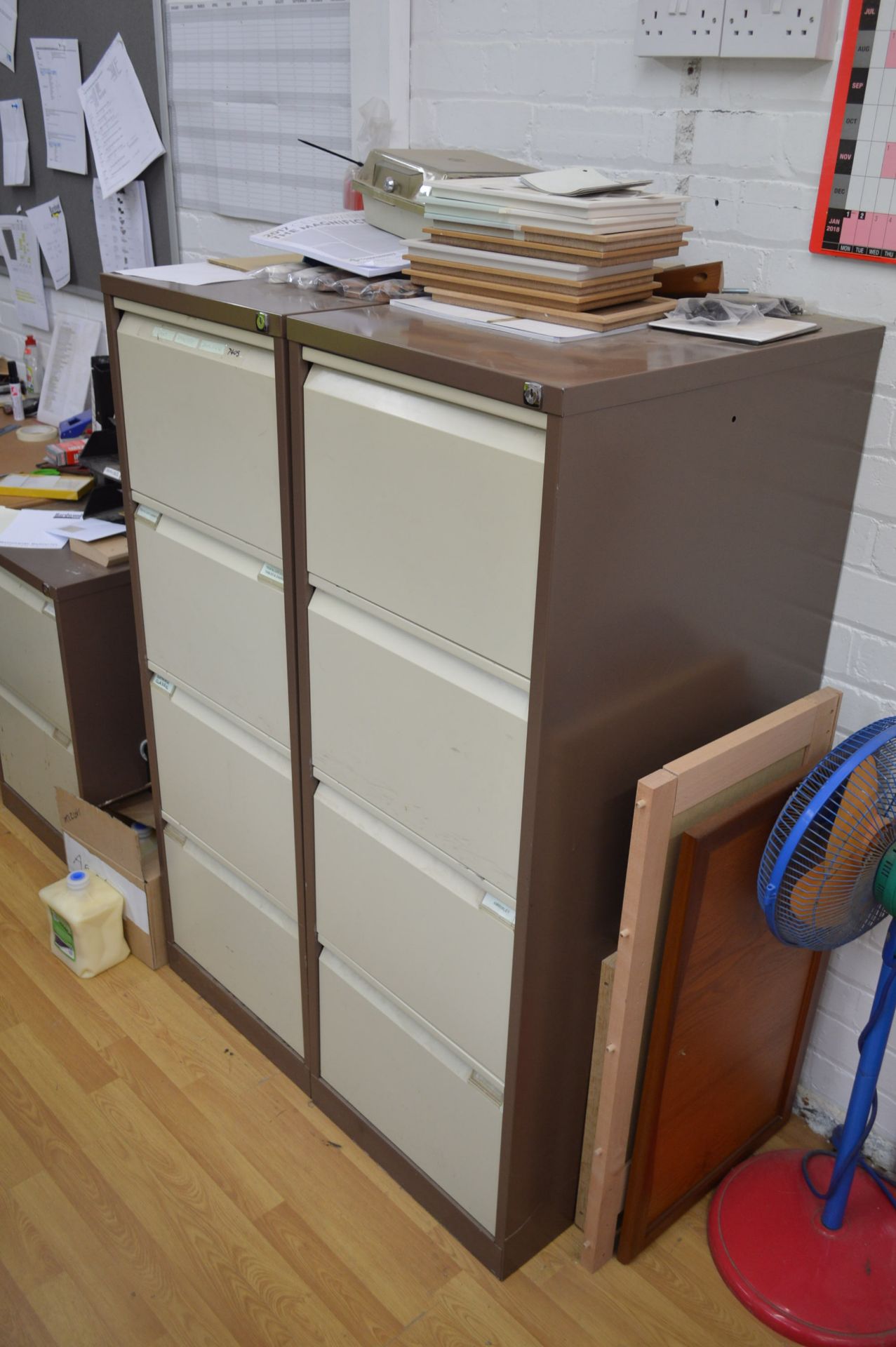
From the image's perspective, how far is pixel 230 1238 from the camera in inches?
65.4

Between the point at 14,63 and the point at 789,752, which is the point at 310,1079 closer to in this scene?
the point at 789,752

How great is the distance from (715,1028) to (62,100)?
281 centimetres

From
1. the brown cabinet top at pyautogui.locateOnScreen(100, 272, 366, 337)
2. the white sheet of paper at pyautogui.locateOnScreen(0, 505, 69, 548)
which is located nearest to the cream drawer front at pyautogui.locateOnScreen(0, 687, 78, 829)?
the white sheet of paper at pyautogui.locateOnScreen(0, 505, 69, 548)

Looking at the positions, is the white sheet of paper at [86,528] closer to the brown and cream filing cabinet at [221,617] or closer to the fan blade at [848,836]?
the brown and cream filing cabinet at [221,617]

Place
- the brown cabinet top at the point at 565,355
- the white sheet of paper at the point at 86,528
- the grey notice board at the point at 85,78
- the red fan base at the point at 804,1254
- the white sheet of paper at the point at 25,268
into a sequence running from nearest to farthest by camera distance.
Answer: the brown cabinet top at the point at 565,355, the red fan base at the point at 804,1254, the white sheet of paper at the point at 86,528, the grey notice board at the point at 85,78, the white sheet of paper at the point at 25,268

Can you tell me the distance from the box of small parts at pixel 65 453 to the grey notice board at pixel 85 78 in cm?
52

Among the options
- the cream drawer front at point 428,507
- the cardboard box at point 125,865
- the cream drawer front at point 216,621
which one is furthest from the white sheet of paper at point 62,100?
the cream drawer front at point 428,507

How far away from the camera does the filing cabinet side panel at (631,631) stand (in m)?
1.16

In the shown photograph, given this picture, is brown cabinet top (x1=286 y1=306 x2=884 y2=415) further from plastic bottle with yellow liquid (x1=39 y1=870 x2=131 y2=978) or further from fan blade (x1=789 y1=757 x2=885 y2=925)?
plastic bottle with yellow liquid (x1=39 y1=870 x2=131 y2=978)

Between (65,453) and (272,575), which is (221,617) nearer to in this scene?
(272,575)

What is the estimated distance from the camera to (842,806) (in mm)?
1281

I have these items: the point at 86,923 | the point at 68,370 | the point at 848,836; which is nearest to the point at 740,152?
the point at 848,836

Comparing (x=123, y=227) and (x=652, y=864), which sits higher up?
(x=123, y=227)

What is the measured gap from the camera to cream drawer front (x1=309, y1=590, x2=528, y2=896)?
1.28m
